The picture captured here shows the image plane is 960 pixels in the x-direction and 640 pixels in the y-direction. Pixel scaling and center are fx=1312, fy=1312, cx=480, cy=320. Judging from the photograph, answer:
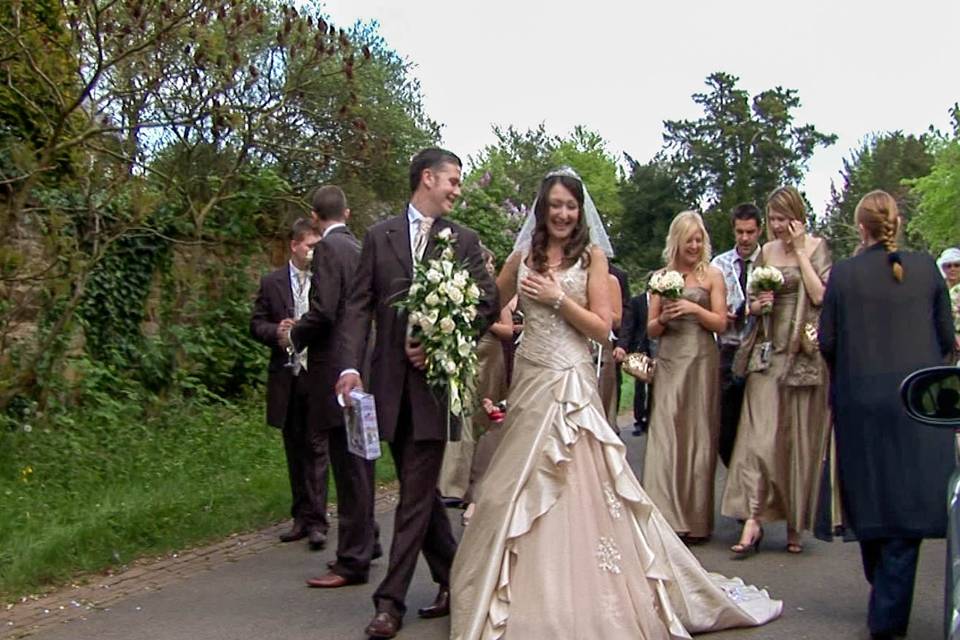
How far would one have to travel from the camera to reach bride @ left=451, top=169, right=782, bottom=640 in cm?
591

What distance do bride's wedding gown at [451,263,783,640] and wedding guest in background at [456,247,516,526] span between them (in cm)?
358

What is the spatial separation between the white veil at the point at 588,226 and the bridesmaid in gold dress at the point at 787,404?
6.44ft

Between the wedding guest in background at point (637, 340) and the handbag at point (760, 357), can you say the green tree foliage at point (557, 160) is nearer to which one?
the wedding guest in background at point (637, 340)

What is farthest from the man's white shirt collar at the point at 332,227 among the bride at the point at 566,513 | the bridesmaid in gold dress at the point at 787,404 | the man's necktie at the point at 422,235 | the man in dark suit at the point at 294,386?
the bridesmaid in gold dress at the point at 787,404

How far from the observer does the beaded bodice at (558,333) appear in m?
6.45

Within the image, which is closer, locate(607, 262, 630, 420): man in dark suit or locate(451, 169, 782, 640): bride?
locate(451, 169, 782, 640): bride

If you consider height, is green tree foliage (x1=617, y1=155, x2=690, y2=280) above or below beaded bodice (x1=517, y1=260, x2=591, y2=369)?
above

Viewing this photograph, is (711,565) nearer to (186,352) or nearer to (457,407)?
(457,407)

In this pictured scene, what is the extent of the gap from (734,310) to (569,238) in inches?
143

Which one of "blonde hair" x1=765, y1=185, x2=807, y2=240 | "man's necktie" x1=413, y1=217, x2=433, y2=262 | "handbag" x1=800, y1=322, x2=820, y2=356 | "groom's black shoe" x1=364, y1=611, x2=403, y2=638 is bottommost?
"groom's black shoe" x1=364, y1=611, x2=403, y2=638

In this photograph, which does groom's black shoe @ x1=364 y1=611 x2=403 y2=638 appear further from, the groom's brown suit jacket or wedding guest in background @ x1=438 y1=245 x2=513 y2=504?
wedding guest in background @ x1=438 y1=245 x2=513 y2=504

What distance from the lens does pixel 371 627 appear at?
6352mm

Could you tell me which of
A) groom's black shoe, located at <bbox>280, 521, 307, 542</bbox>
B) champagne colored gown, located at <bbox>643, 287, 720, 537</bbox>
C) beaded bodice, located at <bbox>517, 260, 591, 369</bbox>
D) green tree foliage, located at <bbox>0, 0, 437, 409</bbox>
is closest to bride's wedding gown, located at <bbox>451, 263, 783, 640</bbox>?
beaded bodice, located at <bbox>517, 260, 591, 369</bbox>

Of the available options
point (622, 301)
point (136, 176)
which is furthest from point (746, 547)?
point (136, 176)
